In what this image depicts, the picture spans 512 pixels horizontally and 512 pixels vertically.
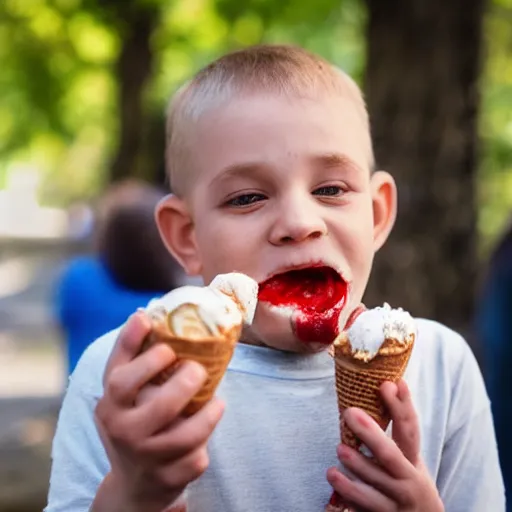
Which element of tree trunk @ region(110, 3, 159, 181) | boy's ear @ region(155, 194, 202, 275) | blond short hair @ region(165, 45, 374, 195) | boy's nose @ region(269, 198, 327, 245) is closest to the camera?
boy's nose @ region(269, 198, 327, 245)

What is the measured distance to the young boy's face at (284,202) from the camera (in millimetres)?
1800

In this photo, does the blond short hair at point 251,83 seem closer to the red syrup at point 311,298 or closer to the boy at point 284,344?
the boy at point 284,344

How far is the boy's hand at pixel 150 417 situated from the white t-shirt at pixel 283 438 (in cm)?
37

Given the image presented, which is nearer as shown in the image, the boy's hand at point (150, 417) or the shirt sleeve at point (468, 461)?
the boy's hand at point (150, 417)

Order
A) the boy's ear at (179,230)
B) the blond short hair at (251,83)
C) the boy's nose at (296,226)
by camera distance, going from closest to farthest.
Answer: the boy's nose at (296,226) → the blond short hair at (251,83) → the boy's ear at (179,230)

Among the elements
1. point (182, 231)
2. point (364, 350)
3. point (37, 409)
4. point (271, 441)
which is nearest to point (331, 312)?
point (364, 350)

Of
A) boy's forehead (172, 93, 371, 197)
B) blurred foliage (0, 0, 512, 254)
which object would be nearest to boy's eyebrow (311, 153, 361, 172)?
boy's forehead (172, 93, 371, 197)

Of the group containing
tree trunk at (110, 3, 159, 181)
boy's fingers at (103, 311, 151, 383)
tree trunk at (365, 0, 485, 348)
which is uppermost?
boy's fingers at (103, 311, 151, 383)

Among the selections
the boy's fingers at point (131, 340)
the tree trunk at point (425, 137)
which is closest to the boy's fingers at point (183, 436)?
the boy's fingers at point (131, 340)

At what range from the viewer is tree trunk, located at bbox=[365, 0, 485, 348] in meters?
5.23

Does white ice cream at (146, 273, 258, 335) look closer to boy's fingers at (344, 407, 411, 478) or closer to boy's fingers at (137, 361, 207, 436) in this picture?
boy's fingers at (137, 361, 207, 436)

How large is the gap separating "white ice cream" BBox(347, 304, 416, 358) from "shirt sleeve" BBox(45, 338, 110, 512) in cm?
58

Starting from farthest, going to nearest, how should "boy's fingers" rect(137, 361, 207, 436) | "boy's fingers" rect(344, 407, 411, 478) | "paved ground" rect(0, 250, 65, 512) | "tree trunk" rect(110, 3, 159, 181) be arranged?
A: "tree trunk" rect(110, 3, 159, 181) < "paved ground" rect(0, 250, 65, 512) < "boy's fingers" rect(344, 407, 411, 478) < "boy's fingers" rect(137, 361, 207, 436)

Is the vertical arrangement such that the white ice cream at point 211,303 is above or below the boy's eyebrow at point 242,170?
below
